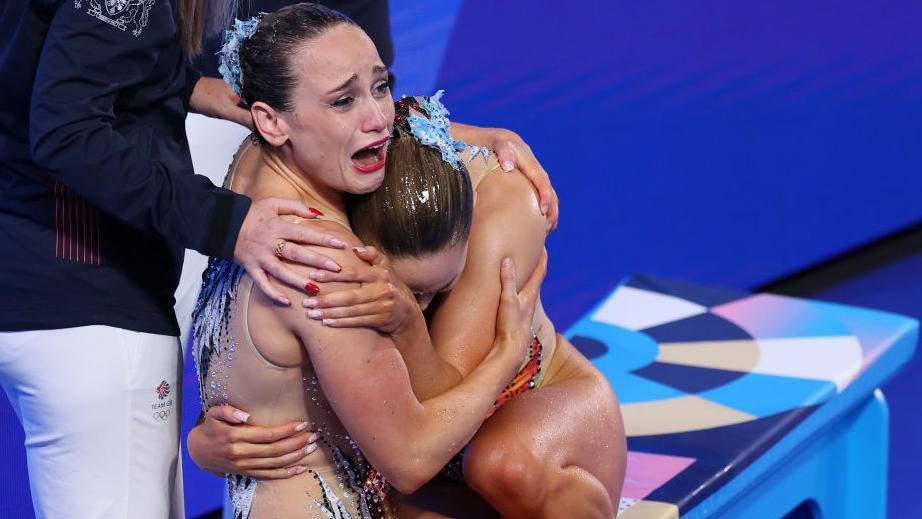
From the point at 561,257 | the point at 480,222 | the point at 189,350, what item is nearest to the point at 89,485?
the point at 480,222

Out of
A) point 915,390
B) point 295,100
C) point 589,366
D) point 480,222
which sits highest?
point 295,100

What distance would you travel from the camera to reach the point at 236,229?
167cm

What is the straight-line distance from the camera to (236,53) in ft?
5.61

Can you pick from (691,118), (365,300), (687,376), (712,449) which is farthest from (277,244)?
(691,118)

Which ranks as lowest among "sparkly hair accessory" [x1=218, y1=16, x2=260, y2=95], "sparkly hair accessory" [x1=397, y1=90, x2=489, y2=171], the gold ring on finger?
the gold ring on finger

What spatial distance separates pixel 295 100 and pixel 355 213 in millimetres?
202

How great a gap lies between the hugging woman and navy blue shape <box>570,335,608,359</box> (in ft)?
3.63

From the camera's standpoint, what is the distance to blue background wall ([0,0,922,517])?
3760mm

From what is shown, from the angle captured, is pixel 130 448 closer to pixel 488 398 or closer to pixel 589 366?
pixel 488 398

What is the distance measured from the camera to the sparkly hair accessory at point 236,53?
1.71 m

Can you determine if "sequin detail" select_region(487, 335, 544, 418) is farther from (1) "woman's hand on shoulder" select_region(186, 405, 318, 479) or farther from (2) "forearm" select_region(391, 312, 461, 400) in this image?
(1) "woman's hand on shoulder" select_region(186, 405, 318, 479)

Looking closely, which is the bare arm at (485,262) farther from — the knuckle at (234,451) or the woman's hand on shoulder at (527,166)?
the knuckle at (234,451)

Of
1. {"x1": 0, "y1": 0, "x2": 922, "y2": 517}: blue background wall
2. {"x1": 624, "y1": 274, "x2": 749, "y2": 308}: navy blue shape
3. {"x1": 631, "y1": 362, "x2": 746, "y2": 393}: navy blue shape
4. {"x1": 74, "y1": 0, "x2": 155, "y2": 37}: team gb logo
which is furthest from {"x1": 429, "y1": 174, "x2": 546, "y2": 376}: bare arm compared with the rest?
{"x1": 624, "y1": 274, "x2": 749, "y2": 308}: navy blue shape

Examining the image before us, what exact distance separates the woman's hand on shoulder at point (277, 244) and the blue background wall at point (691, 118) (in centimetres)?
159
